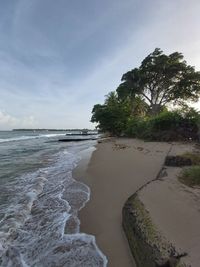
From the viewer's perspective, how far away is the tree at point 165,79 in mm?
32281

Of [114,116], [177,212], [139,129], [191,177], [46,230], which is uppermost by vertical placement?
[114,116]

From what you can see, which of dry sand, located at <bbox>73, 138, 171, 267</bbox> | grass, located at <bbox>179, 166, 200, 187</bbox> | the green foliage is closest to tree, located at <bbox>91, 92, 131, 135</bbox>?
the green foliage

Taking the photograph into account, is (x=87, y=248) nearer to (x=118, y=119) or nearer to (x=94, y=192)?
(x=94, y=192)

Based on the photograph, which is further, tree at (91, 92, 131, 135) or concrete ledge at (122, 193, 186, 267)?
tree at (91, 92, 131, 135)

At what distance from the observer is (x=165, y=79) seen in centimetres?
3322

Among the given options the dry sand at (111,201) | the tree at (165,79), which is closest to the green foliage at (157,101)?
the tree at (165,79)

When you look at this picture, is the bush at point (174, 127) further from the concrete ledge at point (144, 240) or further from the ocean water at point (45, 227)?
the concrete ledge at point (144, 240)

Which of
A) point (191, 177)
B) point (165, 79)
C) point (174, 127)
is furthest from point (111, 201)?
point (165, 79)

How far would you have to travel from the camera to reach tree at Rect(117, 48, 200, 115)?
106ft

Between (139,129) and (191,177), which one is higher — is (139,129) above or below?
above

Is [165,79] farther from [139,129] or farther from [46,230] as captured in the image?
[46,230]

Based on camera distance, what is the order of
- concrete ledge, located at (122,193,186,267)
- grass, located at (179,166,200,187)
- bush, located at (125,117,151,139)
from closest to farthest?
1. concrete ledge, located at (122,193,186,267)
2. grass, located at (179,166,200,187)
3. bush, located at (125,117,151,139)

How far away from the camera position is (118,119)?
3978 centimetres

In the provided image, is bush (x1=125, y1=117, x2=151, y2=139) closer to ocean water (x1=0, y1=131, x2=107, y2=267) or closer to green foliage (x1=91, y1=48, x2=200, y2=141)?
green foliage (x1=91, y1=48, x2=200, y2=141)
